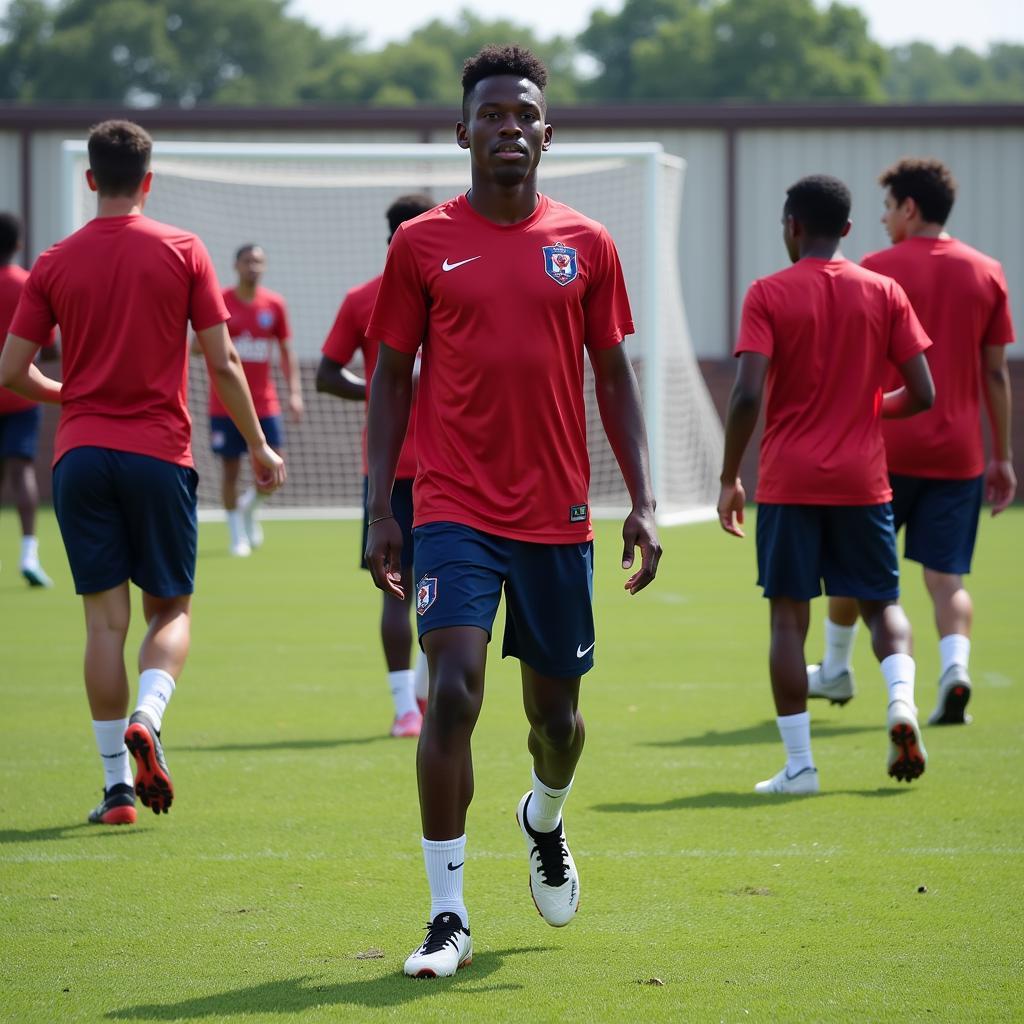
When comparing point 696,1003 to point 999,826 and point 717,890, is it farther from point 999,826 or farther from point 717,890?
point 999,826

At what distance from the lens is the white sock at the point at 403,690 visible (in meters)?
7.41

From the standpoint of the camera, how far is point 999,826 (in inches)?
224

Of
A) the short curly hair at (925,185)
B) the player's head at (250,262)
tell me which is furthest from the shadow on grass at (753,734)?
the player's head at (250,262)

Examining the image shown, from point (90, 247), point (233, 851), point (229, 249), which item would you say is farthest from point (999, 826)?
point (229, 249)

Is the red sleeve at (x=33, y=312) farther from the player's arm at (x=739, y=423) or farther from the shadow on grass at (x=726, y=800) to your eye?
the shadow on grass at (x=726, y=800)

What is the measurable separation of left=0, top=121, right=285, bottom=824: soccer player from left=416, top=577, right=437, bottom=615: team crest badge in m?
1.63

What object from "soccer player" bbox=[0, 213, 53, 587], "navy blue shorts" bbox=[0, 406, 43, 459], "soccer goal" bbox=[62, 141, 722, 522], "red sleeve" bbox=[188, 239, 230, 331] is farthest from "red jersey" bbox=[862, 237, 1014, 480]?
"soccer goal" bbox=[62, 141, 722, 522]

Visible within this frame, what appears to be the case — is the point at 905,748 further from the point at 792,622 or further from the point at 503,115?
the point at 503,115

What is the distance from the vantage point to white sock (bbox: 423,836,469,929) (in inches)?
165

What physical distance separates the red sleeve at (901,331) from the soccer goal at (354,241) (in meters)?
10.3

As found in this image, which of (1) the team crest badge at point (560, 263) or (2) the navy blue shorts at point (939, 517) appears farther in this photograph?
(2) the navy blue shorts at point (939, 517)

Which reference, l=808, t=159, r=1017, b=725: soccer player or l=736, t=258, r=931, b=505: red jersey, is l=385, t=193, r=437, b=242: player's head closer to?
l=736, t=258, r=931, b=505: red jersey

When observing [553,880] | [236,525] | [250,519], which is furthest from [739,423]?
[250,519]

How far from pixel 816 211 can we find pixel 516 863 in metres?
2.66
